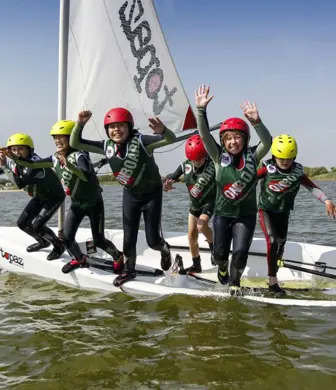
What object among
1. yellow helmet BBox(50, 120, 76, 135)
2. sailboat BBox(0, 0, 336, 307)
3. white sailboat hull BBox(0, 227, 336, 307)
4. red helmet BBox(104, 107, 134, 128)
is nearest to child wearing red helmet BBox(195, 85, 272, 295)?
white sailboat hull BBox(0, 227, 336, 307)

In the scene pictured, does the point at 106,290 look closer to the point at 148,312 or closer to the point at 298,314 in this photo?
the point at 148,312

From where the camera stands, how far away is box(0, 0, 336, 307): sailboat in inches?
277

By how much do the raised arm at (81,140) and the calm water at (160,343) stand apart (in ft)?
6.64

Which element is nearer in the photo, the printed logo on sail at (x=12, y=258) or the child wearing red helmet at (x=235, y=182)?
the child wearing red helmet at (x=235, y=182)

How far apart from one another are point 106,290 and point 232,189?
2.42 metres

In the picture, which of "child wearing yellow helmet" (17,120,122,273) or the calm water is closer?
the calm water

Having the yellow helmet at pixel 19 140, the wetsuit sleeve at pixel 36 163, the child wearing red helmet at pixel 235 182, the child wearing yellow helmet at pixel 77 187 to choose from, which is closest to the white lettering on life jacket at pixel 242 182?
the child wearing red helmet at pixel 235 182

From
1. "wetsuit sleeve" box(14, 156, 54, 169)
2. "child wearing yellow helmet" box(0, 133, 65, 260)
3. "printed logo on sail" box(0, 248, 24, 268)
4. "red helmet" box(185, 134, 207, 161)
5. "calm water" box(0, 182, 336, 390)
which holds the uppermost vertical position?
"red helmet" box(185, 134, 207, 161)

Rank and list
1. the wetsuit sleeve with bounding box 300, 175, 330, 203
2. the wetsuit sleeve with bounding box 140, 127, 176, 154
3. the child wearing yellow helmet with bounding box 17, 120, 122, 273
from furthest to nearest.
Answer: the child wearing yellow helmet with bounding box 17, 120, 122, 273, the wetsuit sleeve with bounding box 300, 175, 330, 203, the wetsuit sleeve with bounding box 140, 127, 176, 154

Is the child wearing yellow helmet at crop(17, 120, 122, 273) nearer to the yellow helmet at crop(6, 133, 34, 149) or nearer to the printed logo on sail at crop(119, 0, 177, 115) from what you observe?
the yellow helmet at crop(6, 133, 34, 149)

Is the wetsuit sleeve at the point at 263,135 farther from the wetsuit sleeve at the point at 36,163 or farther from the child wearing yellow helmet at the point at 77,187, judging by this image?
the wetsuit sleeve at the point at 36,163

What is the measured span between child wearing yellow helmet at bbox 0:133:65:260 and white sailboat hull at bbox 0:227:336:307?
0.29 metres

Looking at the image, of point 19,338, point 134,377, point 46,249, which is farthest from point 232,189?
point 46,249

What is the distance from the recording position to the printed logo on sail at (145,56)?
778 centimetres
